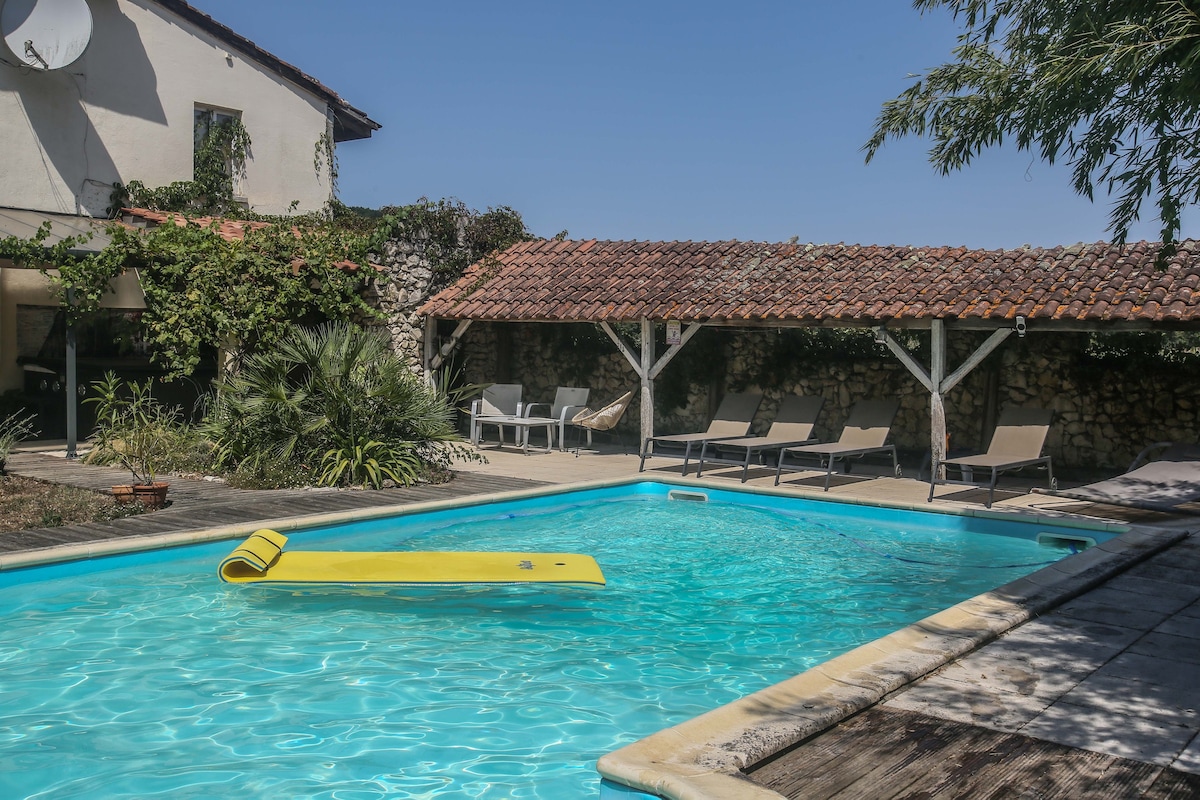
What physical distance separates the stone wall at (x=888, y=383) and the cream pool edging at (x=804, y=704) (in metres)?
7.19

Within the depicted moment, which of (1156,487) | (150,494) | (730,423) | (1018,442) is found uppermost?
(730,423)

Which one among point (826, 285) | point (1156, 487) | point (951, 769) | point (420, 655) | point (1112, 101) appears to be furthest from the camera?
point (826, 285)

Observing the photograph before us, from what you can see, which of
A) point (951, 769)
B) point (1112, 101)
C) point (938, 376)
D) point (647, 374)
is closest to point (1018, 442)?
point (938, 376)

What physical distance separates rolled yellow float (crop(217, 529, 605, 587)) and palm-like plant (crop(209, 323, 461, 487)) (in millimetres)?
3676

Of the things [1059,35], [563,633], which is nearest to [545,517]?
[563,633]

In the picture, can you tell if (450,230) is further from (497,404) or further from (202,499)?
(202,499)

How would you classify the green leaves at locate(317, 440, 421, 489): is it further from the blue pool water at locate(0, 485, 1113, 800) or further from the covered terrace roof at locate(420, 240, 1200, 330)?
the covered terrace roof at locate(420, 240, 1200, 330)

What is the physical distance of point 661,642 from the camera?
21.7ft

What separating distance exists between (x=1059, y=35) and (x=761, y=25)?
50.3ft

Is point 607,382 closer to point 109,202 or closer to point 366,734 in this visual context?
point 109,202

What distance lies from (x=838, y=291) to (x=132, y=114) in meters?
12.0

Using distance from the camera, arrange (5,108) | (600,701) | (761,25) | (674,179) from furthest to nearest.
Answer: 1. (674,179)
2. (761,25)
3. (5,108)
4. (600,701)

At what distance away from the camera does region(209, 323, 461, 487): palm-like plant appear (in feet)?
37.4

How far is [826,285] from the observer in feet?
43.6
